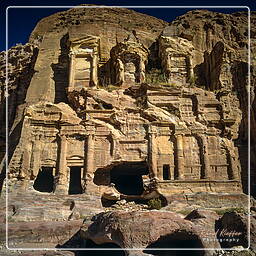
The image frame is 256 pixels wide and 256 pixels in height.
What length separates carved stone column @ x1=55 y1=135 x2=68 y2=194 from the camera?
29444mm

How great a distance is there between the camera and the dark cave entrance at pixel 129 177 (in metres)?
32.9

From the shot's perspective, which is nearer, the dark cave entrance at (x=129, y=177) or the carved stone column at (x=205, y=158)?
the carved stone column at (x=205, y=158)

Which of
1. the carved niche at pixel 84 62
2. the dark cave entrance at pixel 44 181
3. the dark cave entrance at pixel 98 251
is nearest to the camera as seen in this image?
the dark cave entrance at pixel 98 251

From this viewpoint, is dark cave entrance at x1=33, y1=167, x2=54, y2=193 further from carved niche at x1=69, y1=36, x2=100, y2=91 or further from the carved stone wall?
carved niche at x1=69, y1=36, x2=100, y2=91

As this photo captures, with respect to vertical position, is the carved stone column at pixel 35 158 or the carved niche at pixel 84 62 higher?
the carved niche at pixel 84 62

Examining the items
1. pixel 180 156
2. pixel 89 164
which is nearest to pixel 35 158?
pixel 89 164

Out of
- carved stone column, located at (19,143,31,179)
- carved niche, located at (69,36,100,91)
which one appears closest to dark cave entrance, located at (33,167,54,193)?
carved stone column, located at (19,143,31,179)

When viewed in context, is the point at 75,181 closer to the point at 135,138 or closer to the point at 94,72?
the point at 135,138

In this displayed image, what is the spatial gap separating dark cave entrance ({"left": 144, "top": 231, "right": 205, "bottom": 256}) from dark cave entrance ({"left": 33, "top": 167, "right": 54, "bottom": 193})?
14914 mm

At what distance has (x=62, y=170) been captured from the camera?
99.3 ft

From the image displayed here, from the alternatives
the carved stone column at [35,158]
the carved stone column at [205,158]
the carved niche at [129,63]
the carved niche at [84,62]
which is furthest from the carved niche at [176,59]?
the carved stone column at [35,158]

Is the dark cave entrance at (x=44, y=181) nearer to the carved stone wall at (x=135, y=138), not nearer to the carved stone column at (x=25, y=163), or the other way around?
the carved stone wall at (x=135, y=138)

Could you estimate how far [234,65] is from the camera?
126ft

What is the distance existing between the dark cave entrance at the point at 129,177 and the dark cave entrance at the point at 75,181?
113 inches
